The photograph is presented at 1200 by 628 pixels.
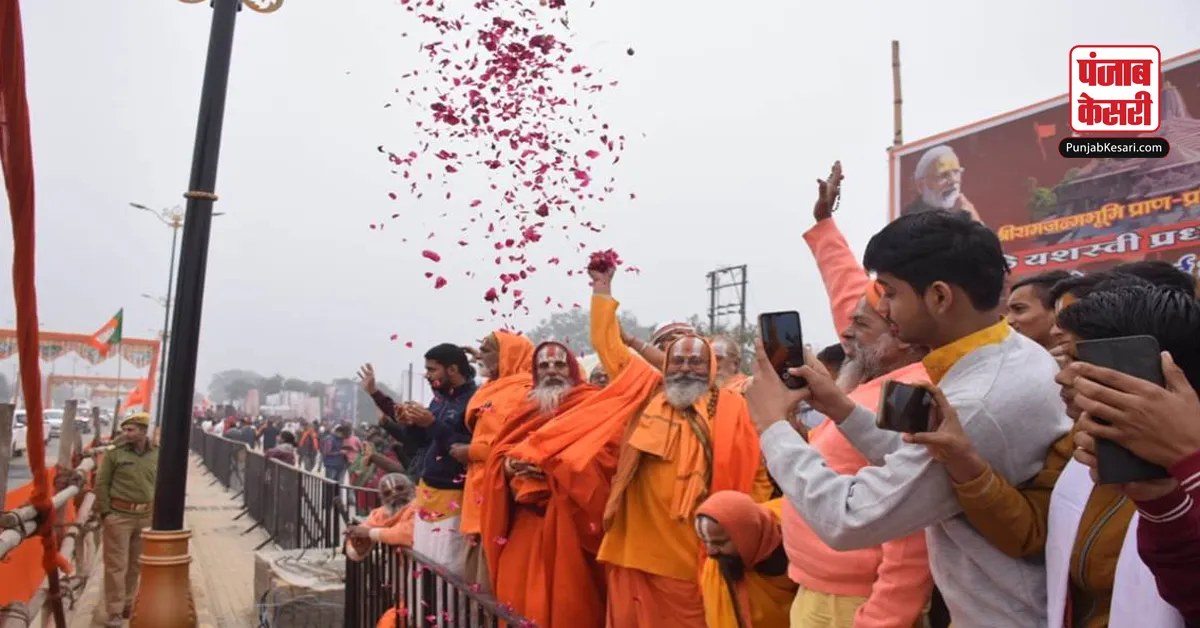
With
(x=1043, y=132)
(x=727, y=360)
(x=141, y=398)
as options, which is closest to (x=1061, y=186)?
(x=1043, y=132)

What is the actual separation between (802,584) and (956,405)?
1.11 m

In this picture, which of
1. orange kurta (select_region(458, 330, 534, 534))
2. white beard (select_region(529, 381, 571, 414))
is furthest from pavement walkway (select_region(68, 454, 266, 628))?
white beard (select_region(529, 381, 571, 414))

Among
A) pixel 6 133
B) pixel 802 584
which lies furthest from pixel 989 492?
pixel 6 133

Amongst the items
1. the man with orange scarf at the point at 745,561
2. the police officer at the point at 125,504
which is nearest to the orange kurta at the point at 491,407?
the man with orange scarf at the point at 745,561

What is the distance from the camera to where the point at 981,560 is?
191 cm

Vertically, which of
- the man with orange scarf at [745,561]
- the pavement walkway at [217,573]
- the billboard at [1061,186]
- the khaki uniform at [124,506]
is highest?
the billboard at [1061,186]

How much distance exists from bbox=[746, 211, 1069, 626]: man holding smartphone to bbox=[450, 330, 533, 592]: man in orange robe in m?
3.25

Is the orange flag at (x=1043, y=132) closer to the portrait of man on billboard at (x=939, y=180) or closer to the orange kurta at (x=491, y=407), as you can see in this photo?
the portrait of man on billboard at (x=939, y=180)

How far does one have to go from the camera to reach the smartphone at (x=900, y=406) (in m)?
1.71

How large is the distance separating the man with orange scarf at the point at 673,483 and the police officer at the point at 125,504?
5861 millimetres

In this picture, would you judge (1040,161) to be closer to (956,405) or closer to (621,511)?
(621,511)

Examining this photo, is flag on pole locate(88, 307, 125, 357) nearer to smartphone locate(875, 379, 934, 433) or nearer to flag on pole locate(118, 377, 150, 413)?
flag on pole locate(118, 377, 150, 413)

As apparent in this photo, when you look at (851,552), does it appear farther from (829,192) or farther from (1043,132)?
(1043,132)

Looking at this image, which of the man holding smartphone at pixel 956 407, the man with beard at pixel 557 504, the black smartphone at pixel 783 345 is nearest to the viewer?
the man holding smartphone at pixel 956 407
